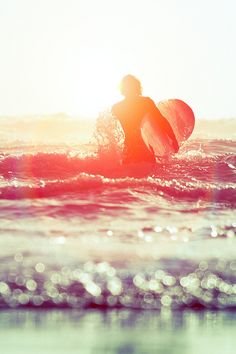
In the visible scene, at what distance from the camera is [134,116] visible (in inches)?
647

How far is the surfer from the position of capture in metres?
16.3

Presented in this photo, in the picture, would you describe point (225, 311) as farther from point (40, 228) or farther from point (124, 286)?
point (40, 228)

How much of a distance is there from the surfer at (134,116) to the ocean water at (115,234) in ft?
0.73

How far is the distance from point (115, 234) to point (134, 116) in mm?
7733

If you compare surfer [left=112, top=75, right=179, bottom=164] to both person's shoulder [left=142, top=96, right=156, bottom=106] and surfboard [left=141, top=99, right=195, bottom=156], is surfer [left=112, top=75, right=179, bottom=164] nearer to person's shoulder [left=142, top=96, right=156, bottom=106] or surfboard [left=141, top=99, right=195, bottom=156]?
person's shoulder [left=142, top=96, right=156, bottom=106]

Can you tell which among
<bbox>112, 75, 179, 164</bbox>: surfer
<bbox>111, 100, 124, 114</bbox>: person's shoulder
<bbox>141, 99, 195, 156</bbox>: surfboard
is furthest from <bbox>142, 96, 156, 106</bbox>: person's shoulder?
<bbox>141, 99, 195, 156</bbox>: surfboard

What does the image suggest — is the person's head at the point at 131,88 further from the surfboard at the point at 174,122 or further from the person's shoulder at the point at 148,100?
the surfboard at the point at 174,122

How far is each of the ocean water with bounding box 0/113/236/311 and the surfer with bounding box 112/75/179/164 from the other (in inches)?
8.7

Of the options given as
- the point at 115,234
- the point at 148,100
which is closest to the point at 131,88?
the point at 148,100

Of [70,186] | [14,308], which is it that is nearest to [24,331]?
[14,308]

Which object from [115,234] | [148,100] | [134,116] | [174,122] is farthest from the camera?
[174,122]

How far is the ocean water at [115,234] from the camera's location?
6129 millimetres

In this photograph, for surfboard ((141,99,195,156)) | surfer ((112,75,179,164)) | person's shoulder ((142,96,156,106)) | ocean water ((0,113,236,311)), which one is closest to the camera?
ocean water ((0,113,236,311))

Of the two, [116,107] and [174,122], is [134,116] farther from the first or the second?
[174,122]
